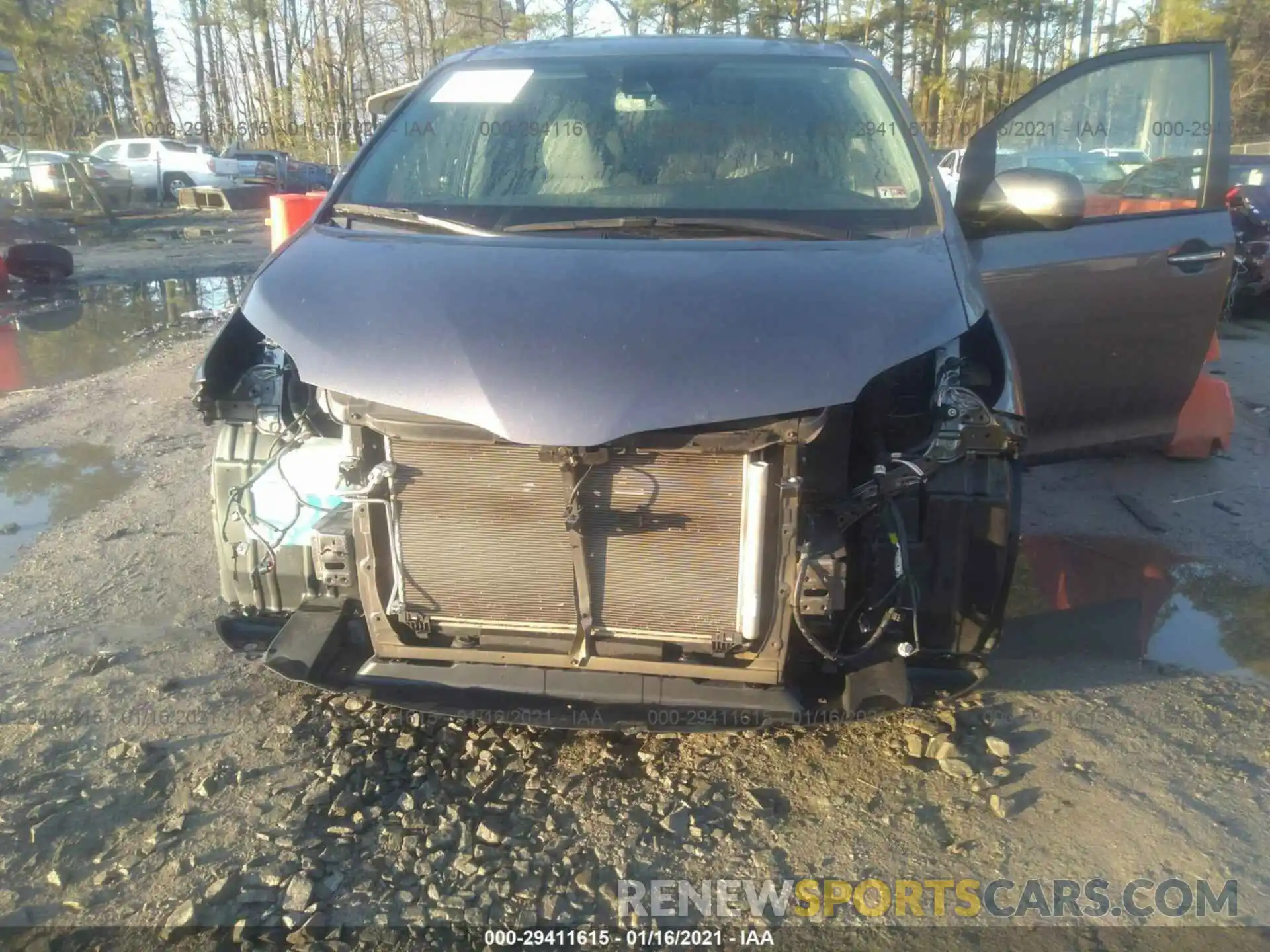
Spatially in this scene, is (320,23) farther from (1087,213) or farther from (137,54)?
(1087,213)

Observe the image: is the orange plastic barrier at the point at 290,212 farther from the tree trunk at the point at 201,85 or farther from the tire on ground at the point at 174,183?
the tree trunk at the point at 201,85

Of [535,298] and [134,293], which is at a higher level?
[535,298]

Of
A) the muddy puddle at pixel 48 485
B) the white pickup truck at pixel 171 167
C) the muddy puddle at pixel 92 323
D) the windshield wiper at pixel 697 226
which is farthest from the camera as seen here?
the white pickup truck at pixel 171 167

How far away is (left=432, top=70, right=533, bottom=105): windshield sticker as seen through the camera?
3.66m

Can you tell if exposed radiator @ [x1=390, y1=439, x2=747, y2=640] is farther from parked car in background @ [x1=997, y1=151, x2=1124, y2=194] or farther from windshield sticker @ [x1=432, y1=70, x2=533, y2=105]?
parked car in background @ [x1=997, y1=151, x2=1124, y2=194]

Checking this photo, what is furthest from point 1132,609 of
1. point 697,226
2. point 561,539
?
point 561,539

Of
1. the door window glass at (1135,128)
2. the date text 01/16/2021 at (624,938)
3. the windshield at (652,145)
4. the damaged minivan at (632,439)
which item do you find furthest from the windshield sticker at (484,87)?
the date text 01/16/2021 at (624,938)

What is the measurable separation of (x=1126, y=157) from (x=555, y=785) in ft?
12.0

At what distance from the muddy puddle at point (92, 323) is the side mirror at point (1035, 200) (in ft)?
22.4

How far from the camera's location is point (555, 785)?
107 inches

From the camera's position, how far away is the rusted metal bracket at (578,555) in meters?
2.35

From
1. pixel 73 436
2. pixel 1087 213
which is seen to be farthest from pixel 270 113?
pixel 1087 213

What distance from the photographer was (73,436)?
233 inches

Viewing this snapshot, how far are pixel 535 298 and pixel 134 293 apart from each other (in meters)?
11.9
